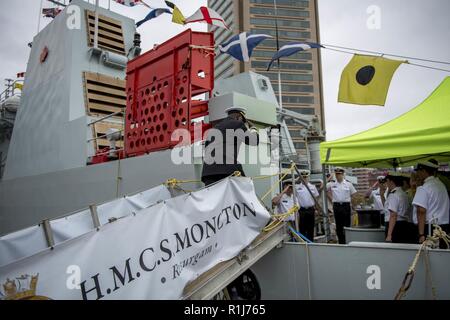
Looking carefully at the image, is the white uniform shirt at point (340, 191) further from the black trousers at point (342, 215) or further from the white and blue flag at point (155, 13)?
the white and blue flag at point (155, 13)

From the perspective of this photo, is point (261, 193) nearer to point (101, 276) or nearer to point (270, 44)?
point (101, 276)

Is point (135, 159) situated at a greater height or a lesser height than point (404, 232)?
greater

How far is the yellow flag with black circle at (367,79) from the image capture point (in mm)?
5262

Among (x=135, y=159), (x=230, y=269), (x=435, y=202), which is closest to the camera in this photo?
(x=230, y=269)

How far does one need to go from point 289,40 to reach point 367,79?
80994 mm

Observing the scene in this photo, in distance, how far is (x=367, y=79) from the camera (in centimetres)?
543

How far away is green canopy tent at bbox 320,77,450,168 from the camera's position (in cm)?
341

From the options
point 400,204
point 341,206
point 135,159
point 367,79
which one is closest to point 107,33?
point 135,159

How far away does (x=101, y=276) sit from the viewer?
2125 millimetres

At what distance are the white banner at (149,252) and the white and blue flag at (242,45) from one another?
5.21 m

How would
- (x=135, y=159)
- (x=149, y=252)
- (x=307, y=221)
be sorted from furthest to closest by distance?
(x=307, y=221), (x=135, y=159), (x=149, y=252)

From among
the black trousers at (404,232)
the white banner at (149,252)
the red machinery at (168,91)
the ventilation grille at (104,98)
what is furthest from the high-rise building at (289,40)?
the white banner at (149,252)

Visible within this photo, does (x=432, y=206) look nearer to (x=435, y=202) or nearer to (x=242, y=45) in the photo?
(x=435, y=202)
